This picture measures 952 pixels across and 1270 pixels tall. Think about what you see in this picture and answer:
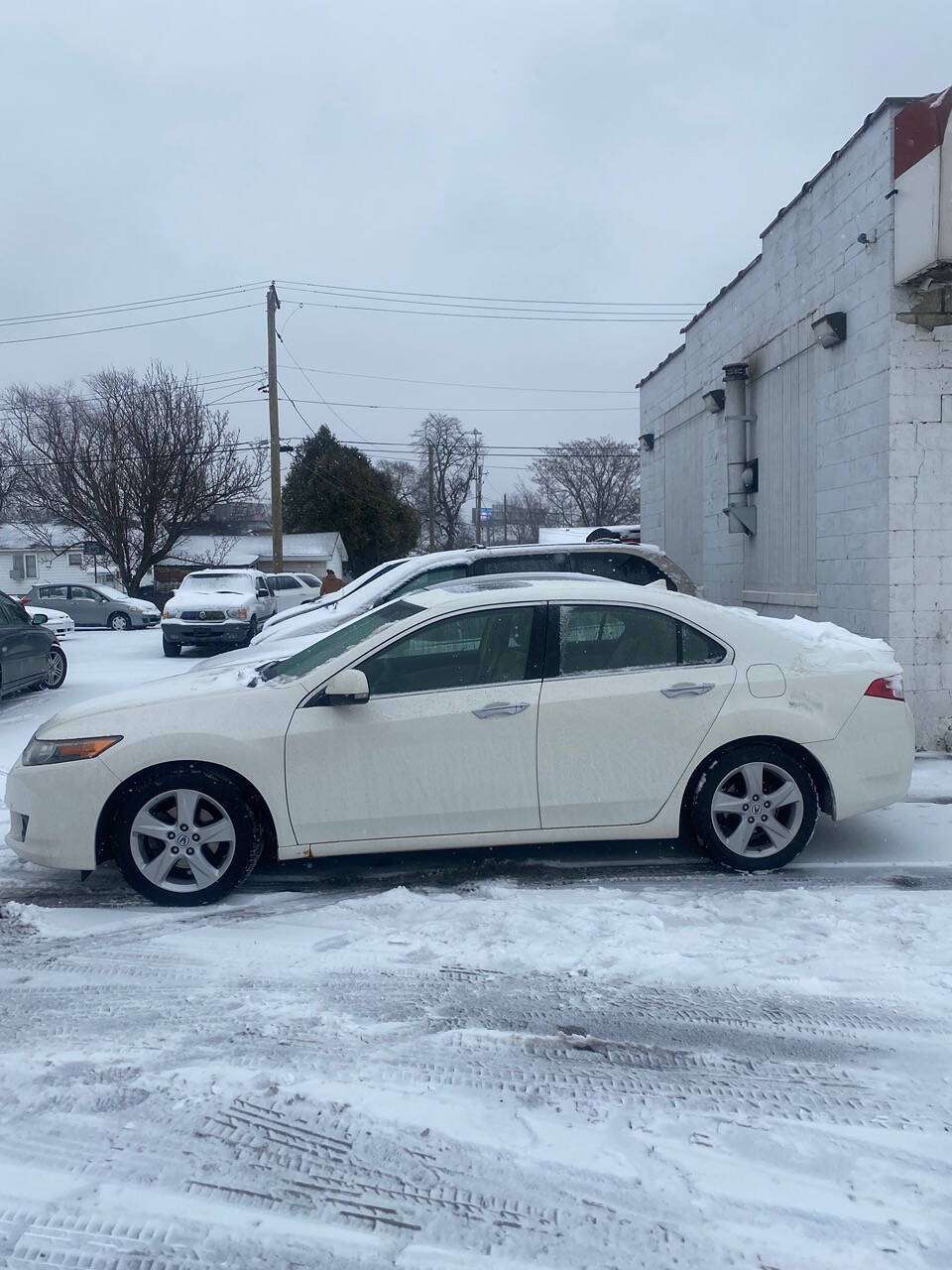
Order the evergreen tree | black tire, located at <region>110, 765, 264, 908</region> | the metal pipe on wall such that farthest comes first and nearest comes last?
the evergreen tree, the metal pipe on wall, black tire, located at <region>110, 765, 264, 908</region>

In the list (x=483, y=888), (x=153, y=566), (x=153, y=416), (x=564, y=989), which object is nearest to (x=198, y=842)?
(x=483, y=888)

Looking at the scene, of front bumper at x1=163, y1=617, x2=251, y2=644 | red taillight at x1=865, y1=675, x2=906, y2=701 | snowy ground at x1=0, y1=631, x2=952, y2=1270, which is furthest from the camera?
front bumper at x1=163, y1=617, x2=251, y2=644

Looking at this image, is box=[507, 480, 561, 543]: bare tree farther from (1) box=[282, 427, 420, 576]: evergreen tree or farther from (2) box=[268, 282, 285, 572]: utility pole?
(2) box=[268, 282, 285, 572]: utility pole

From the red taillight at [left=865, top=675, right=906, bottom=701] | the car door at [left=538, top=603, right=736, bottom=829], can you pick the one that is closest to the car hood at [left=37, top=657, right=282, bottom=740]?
the car door at [left=538, top=603, right=736, bottom=829]

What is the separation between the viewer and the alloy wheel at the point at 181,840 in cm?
539

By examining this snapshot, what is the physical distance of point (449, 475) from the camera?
76.7m

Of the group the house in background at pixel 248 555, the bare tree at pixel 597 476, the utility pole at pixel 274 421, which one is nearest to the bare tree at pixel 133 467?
the house in background at pixel 248 555

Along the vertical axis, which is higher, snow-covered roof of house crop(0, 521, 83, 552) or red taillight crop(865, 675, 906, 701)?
snow-covered roof of house crop(0, 521, 83, 552)

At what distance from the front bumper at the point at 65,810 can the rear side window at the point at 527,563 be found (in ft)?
19.0

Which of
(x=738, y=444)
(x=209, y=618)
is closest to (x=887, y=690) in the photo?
(x=738, y=444)

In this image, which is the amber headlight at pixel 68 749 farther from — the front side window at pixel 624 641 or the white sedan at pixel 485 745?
the front side window at pixel 624 641

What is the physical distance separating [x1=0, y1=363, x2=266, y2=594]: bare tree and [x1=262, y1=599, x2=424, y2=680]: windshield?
39.1m

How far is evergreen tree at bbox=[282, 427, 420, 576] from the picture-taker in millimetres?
56031

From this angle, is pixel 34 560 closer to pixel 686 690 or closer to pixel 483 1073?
pixel 686 690
